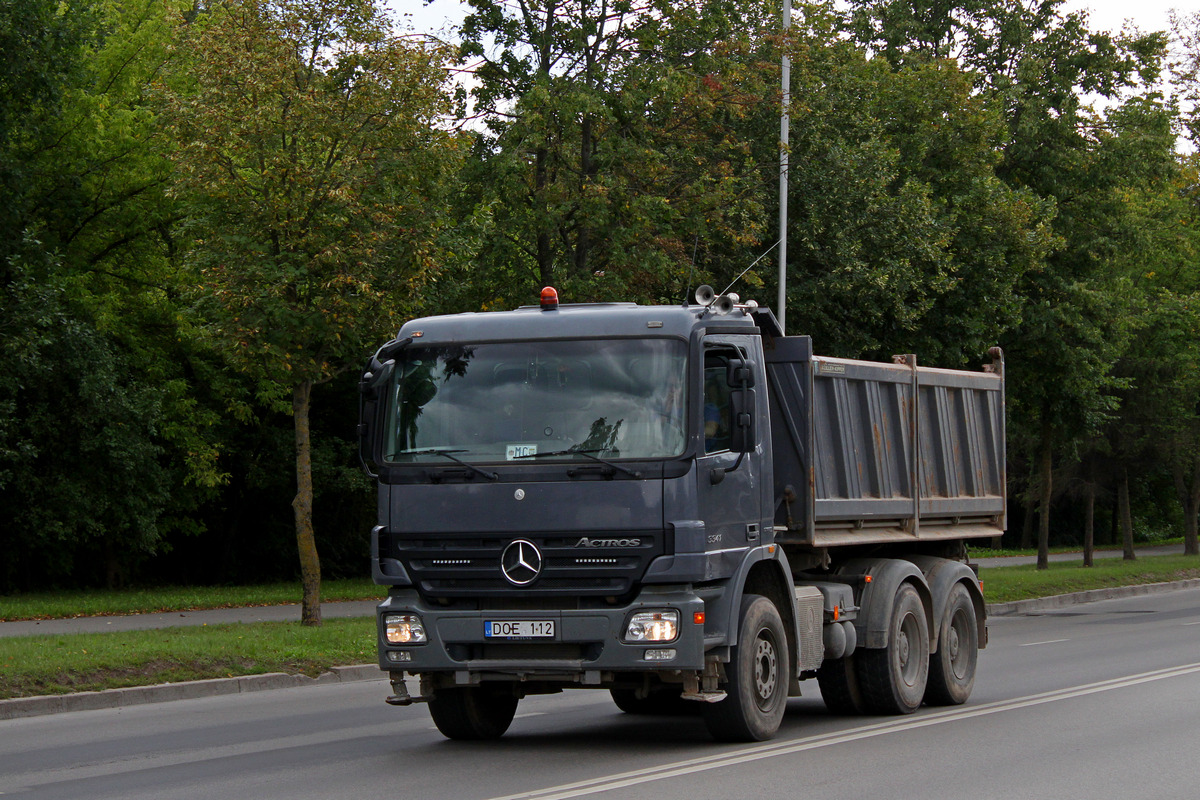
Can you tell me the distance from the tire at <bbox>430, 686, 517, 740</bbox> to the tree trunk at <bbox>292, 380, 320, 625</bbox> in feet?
26.0

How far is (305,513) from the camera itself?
1842 centimetres

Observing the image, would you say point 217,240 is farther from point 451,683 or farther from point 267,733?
point 451,683

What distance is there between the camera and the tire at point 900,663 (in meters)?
11.5

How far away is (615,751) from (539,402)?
242 cm

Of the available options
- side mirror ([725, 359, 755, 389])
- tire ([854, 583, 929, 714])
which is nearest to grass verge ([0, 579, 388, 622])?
tire ([854, 583, 929, 714])

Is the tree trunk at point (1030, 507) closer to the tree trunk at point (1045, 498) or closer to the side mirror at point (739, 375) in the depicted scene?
the tree trunk at point (1045, 498)

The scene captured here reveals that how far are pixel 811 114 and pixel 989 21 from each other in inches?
336

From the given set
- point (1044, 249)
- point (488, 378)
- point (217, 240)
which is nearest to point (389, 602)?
point (488, 378)

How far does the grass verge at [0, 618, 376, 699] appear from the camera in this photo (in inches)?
531

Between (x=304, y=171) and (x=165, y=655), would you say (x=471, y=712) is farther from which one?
(x=304, y=171)

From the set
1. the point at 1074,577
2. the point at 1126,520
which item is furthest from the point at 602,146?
the point at 1126,520

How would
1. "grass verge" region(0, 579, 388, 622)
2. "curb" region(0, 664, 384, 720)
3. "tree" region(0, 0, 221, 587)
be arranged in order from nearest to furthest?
"curb" region(0, 664, 384, 720) < "grass verge" region(0, 579, 388, 622) < "tree" region(0, 0, 221, 587)

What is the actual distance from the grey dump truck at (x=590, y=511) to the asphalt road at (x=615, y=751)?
521 mm

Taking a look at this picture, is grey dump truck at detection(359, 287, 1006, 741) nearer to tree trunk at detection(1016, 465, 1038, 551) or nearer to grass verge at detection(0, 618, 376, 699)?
grass verge at detection(0, 618, 376, 699)
